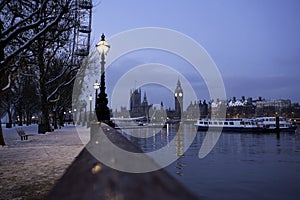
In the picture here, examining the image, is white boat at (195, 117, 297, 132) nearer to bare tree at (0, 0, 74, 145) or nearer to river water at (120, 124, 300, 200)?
river water at (120, 124, 300, 200)

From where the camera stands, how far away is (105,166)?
4.80 feet

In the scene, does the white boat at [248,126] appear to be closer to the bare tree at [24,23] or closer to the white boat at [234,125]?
Answer: the white boat at [234,125]

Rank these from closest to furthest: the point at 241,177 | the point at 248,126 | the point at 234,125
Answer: the point at 241,177, the point at 248,126, the point at 234,125

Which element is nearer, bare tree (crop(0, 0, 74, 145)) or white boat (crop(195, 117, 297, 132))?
bare tree (crop(0, 0, 74, 145))

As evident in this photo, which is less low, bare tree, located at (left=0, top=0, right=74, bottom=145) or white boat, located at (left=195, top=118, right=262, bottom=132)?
bare tree, located at (left=0, top=0, right=74, bottom=145)

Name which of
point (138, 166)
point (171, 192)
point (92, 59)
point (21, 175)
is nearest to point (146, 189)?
point (171, 192)

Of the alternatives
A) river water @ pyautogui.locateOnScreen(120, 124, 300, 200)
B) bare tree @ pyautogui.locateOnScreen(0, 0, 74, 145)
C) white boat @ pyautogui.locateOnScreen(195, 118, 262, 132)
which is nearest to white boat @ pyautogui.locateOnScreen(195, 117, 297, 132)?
white boat @ pyautogui.locateOnScreen(195, 118, 262, 132)

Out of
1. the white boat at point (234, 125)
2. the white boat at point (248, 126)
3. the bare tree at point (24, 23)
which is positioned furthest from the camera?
the white boat at point (234, 125)

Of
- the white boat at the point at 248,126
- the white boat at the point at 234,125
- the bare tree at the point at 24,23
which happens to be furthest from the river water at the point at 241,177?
the white boat at the point at 234,125

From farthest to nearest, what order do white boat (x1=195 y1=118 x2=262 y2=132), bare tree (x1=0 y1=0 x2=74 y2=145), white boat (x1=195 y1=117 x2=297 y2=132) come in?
white boat (x1=195 y1=118 x2=262 y2=132) < white boat (x1=195 y1=117 x2=297 y2=132) < bare tree (x1=0 y1=0 x2=74 y2=145)

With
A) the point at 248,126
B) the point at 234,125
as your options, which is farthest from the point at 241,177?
the point at 234,125

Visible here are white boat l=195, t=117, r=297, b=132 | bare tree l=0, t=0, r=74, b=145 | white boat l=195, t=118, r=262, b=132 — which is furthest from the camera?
white boat l=195, t=118, r=262, b=132

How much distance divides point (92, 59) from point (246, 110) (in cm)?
13238

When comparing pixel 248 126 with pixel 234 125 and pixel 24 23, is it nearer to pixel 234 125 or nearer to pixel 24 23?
pixel 234 125
